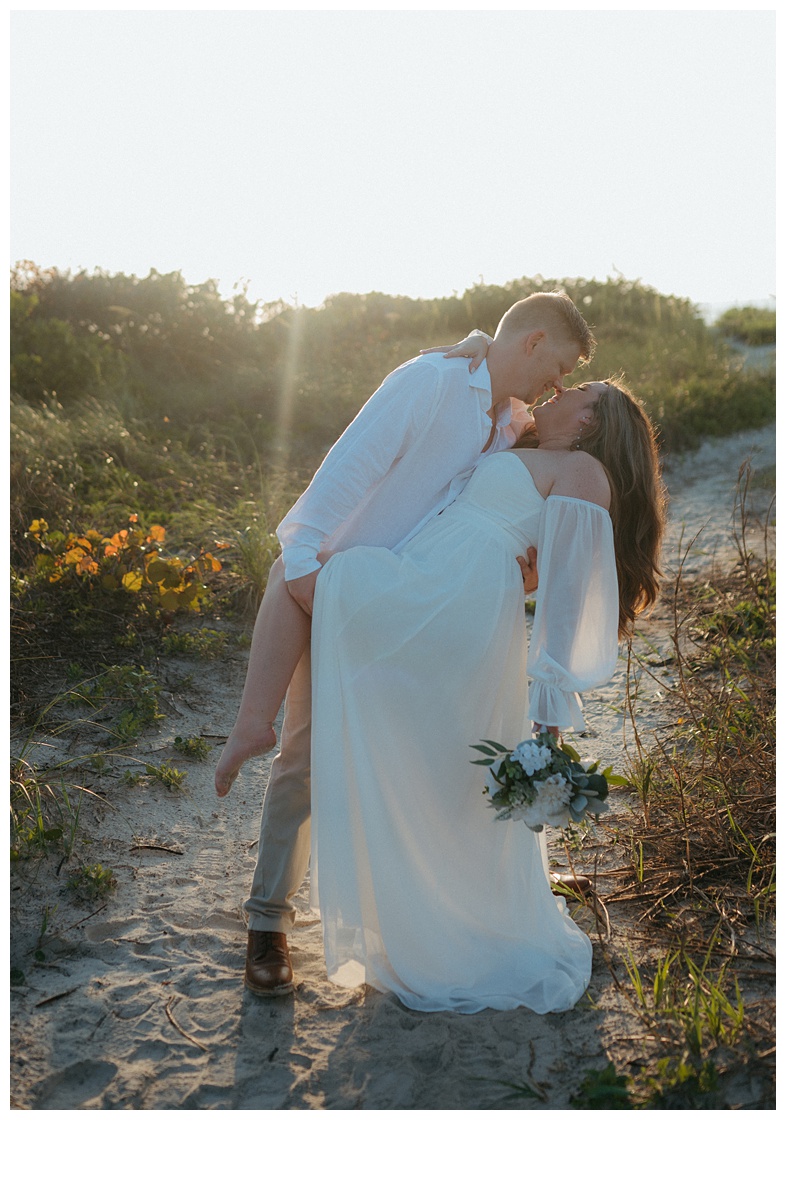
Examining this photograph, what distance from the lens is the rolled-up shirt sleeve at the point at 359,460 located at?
2822 millimetres

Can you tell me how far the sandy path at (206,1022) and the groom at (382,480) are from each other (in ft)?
0.69

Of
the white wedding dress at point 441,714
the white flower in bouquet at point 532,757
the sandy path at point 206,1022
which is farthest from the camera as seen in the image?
the white wedding dress at point 441,714

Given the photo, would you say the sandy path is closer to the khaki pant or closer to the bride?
the bride

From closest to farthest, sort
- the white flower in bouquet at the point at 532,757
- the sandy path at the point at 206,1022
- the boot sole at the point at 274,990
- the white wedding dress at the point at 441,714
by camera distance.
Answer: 1. the sandy path at the point at 206,1022
2. the white flower in bouquet at the point at 532,757
3. the white wedding dress at the point at 441,714
4. the boot sole at the point at 274,990

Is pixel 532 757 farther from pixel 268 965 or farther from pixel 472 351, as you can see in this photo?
pixel 472 351

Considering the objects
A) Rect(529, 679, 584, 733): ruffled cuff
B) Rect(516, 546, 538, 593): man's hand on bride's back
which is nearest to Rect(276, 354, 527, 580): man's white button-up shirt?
Rect(516, 546, 538, 593): man's hand on bride's back

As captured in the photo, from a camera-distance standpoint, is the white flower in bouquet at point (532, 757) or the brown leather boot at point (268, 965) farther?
the brown leather boot at point (268, 965)

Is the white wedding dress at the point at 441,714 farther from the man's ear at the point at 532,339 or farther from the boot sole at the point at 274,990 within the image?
the man's ear at the point at 532,339

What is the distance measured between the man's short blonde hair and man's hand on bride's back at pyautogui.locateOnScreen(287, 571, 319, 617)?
1.02 meters

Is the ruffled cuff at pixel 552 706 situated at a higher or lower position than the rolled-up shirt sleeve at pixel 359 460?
A: lower

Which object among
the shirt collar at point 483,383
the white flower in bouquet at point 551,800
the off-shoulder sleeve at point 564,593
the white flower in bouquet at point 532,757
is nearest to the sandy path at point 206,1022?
the white flower in bouquet at point 551,800

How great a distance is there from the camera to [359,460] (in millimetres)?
2824

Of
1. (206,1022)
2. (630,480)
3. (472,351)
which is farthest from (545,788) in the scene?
(472,351)

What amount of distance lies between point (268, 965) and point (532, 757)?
111cm
